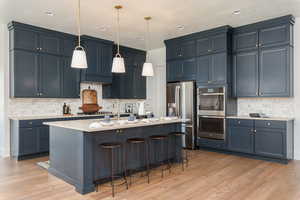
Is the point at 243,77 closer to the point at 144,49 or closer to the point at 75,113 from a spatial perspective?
the point at 144,49

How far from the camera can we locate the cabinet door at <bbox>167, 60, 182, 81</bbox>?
5.93m

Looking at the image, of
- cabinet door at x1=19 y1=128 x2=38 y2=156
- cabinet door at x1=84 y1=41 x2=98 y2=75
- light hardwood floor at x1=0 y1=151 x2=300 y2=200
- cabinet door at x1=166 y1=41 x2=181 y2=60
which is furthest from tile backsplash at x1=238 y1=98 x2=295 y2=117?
cabinet door at x1=19 y1=128 x2=38 y2=156

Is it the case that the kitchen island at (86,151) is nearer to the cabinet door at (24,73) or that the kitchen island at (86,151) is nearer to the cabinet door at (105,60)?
the cabinet door at (24,73)

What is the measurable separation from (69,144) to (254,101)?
419 centimetres

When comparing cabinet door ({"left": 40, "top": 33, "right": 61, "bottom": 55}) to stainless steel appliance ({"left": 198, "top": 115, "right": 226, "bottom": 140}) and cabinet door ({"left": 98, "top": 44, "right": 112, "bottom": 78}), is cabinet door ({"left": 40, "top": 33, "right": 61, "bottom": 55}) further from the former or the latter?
stainless steel appliance ({"left": 198, "top": 115, "right": 226, "bottom": 140})

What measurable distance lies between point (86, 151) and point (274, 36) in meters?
4.37

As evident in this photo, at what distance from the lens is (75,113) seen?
5797 mm

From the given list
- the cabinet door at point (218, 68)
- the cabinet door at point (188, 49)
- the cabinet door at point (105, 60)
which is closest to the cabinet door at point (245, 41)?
the cabinet door at point (218, 68)

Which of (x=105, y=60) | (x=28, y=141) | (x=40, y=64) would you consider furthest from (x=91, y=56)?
(x=28, y=141)

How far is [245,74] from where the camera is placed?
4961 mm

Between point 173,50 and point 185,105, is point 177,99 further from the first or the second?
point 173,50

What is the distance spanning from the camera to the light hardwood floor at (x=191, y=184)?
284 cm

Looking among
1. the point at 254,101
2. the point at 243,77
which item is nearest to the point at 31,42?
the point at 243,77

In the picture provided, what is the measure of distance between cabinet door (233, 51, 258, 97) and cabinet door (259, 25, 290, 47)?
0.97ft
